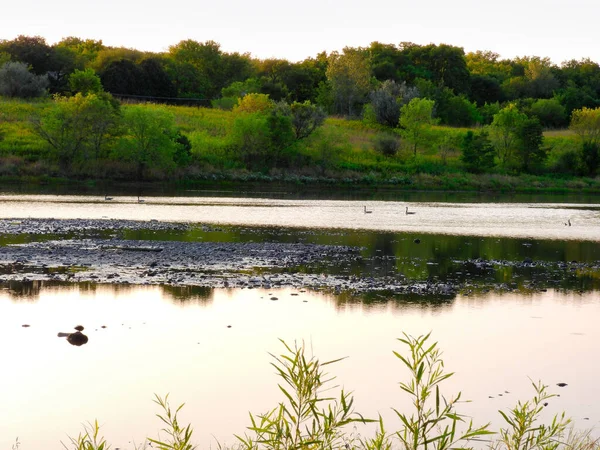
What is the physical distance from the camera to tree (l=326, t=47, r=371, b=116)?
123 m

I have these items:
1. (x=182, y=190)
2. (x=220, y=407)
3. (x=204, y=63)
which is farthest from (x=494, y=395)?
(x=204, y=63)

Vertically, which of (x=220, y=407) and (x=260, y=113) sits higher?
(x=260, y=113)

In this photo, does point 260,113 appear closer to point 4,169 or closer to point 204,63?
point 4,169

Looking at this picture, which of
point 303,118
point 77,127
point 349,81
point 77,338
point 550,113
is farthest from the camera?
point 550,113

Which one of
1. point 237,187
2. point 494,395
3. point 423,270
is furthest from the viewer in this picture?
point 237,187

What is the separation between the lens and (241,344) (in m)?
16.1

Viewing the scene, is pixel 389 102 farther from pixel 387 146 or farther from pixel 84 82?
pixel 84 82

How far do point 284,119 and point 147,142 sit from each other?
16.4 m

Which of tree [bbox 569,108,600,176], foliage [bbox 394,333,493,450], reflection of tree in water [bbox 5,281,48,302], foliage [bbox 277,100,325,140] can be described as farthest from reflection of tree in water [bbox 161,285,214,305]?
tree [bbox 569,108,600,176]

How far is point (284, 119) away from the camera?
8656 cm

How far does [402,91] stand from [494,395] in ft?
332

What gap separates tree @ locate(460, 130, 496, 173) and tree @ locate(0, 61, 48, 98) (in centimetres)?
5207

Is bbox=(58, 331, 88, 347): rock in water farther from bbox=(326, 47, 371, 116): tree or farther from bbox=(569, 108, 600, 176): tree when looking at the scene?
bbox=(326, 47, 371, 116): tree

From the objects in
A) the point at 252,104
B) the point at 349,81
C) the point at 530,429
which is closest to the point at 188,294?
the point at 530,429
